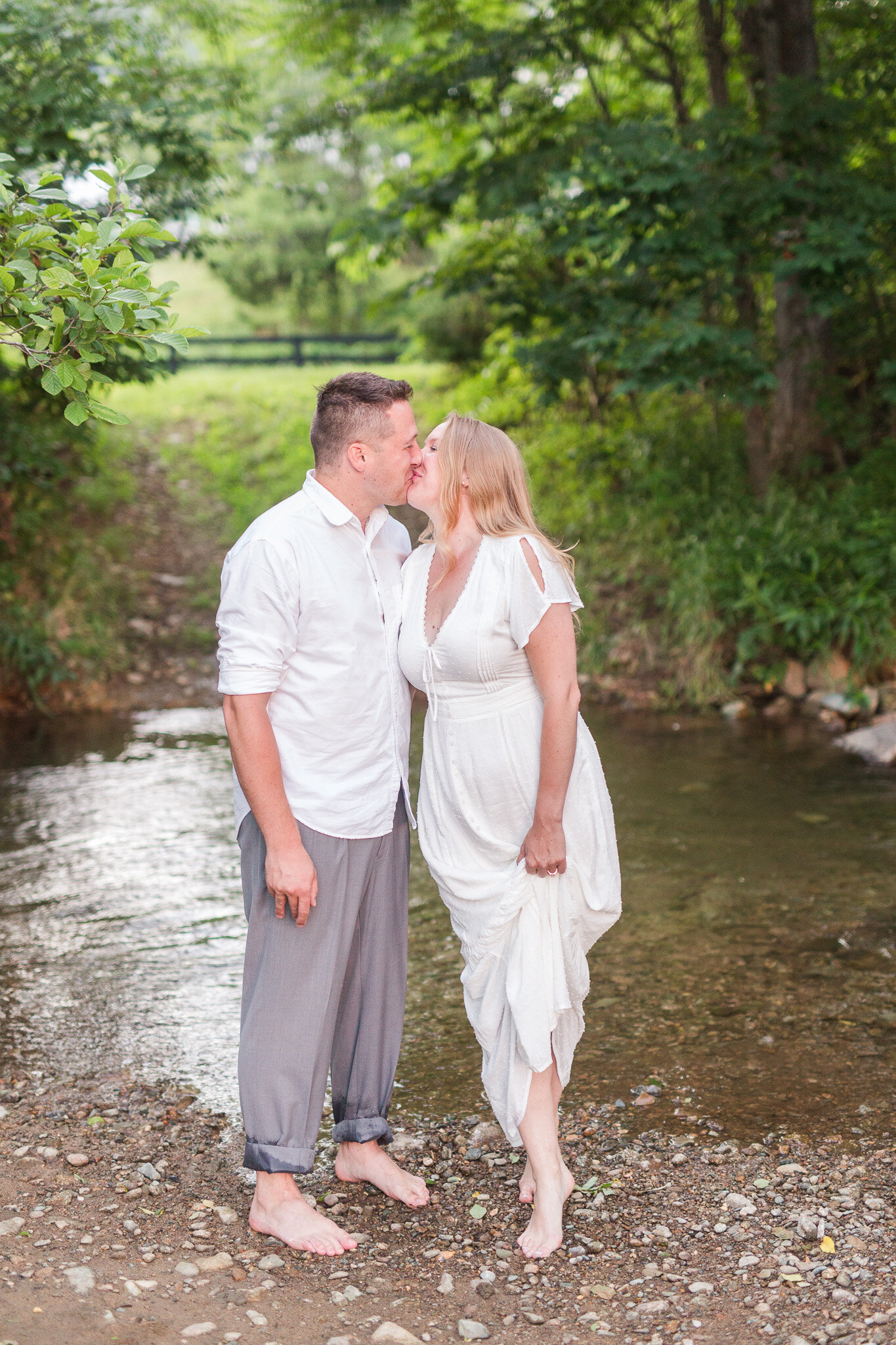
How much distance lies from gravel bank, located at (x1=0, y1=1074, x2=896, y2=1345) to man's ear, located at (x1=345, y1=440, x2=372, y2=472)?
6.31ft

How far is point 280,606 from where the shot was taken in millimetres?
2787

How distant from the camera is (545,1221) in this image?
2861mm

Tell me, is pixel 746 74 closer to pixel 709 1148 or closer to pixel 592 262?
pixel 592 262

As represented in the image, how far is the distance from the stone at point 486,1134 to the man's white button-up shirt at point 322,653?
1.07 metres

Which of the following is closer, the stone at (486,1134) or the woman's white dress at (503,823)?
the woman's white dress at (503,823)

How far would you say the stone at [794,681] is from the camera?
29.3 ft

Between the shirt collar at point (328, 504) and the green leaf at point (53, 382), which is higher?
the green leaf at point (53, 382)

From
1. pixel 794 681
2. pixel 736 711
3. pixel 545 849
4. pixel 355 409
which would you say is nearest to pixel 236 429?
pixel 736 711

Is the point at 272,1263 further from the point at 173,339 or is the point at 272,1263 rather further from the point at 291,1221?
the point at 173,339

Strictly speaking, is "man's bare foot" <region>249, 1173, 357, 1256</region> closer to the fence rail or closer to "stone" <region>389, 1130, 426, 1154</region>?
"stone" <region>389, 1130, 426, 1154</region>

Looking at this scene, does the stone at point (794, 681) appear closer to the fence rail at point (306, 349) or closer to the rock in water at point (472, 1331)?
the rock in water at point (472, 1331)

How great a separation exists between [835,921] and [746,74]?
27.2 feet

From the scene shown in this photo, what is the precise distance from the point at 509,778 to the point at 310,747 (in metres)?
0.50

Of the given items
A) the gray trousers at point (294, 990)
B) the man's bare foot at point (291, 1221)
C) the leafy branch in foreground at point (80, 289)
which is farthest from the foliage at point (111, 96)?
the man's bare foot at point (291, 1221)
